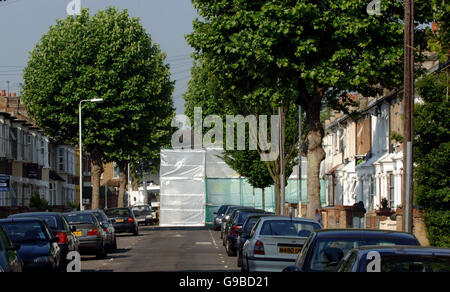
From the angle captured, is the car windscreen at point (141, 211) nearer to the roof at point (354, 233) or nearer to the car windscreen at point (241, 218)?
the car windscreen at point (241, 218)

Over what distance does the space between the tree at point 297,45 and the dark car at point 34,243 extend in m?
10.9

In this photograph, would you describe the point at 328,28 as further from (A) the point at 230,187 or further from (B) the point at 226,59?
(A) the point at 230,187

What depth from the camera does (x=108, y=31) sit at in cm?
5478

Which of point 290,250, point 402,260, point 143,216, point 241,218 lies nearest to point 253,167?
point 143,216

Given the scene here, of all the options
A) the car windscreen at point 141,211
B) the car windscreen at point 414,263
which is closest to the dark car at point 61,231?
the car windscreen at point 414,263

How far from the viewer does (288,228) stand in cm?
1856

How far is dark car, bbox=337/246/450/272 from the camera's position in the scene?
812 cm

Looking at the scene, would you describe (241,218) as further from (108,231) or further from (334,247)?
(334,247)

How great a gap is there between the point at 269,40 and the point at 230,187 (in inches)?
1677

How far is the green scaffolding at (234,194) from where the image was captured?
67.6 metres

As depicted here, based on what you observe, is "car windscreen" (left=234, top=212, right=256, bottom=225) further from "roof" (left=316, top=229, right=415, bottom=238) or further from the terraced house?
"roof" (left=316, top=229, right=415, bottom=238)

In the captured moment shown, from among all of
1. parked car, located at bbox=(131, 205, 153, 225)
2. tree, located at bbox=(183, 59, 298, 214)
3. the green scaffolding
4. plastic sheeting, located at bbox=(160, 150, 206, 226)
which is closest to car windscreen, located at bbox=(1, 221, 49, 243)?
tree, located at bbox=(183, 59, 298, 214)

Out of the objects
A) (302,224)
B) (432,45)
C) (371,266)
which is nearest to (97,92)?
(302,224)

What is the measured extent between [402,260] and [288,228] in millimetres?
10327
